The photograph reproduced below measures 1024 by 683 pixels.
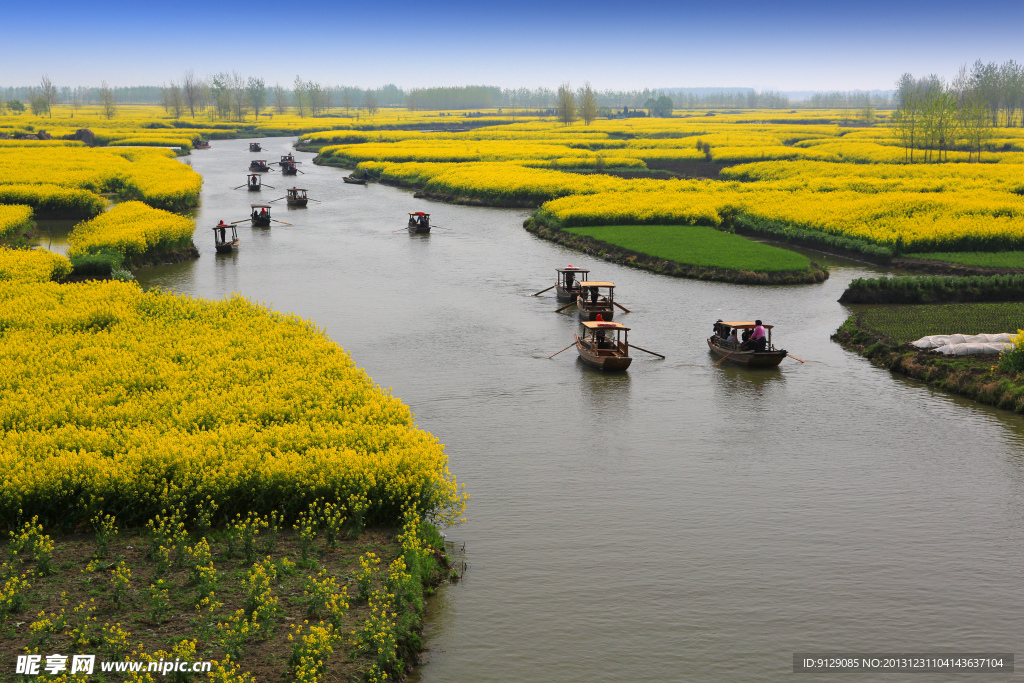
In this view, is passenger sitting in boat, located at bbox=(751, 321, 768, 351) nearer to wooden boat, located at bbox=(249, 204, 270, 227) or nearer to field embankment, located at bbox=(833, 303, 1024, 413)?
field embankment, located at bbox=(833, 303, 1024, 413)

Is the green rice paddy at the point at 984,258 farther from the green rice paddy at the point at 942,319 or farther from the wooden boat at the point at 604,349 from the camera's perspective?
the wooden boat at the point at 604,349

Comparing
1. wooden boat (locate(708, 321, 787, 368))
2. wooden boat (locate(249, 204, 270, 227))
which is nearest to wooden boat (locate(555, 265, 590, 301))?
wooden boat (locate(708, 321, 787, 368))

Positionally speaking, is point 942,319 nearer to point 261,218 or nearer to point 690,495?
point 690,495

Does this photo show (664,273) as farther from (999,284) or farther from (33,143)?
(33,143)

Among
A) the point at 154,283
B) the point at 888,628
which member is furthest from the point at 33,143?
the point at 888,628

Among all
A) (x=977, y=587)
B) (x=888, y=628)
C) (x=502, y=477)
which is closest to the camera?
(x=888, y=628)

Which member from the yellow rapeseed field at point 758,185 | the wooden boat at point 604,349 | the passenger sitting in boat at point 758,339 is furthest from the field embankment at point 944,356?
the yellow rapeseed field at point 758,185

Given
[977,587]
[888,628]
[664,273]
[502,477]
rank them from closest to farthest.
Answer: [888,628] < [977,587] < [502,477] < [664,273]
